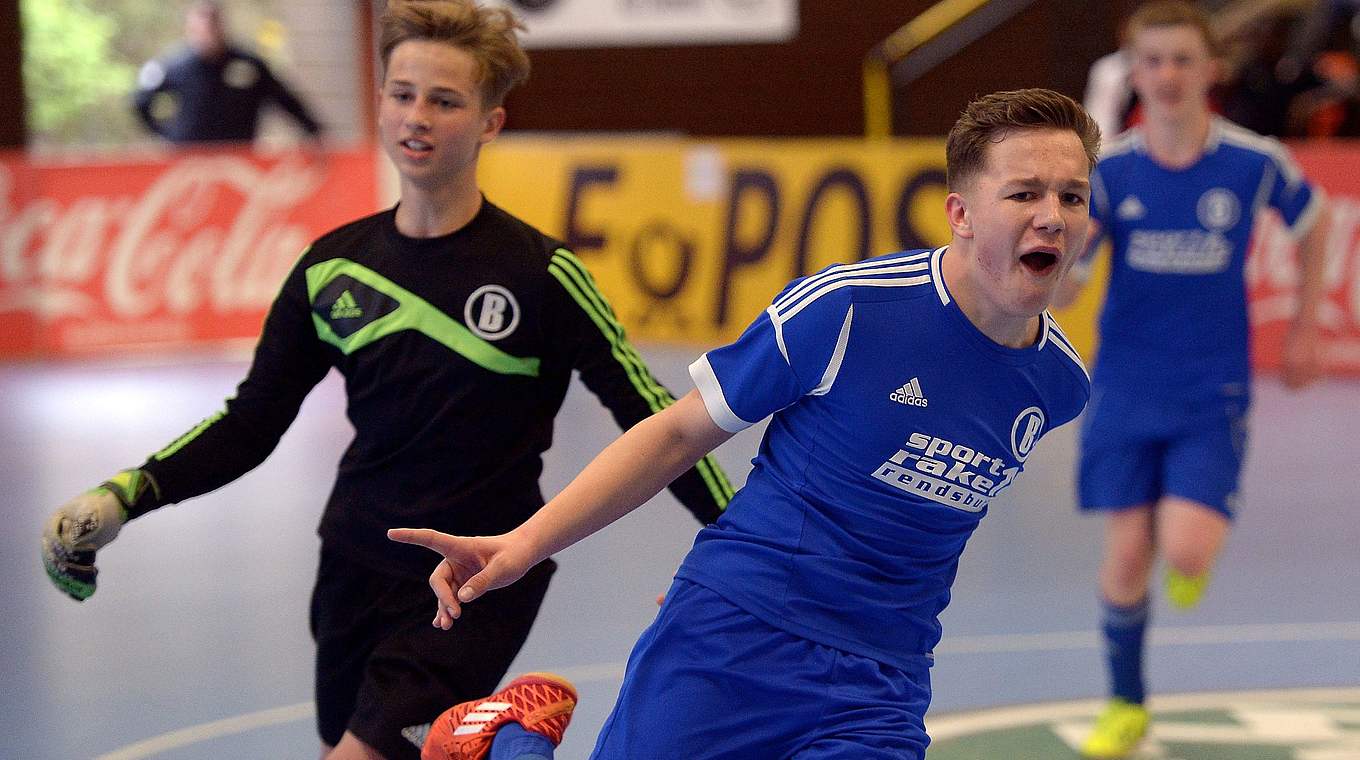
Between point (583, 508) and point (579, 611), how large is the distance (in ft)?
11.4

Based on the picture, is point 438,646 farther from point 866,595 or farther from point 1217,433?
point 1217,433

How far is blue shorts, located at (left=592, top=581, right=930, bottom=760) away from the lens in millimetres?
2678

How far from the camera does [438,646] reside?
10.7 feet

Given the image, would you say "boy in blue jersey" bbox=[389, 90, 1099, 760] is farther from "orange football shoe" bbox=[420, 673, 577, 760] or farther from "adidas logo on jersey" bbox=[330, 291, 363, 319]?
"adidas logo on jersey" bbox=[330, 291, 363, 319]

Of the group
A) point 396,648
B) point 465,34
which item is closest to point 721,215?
point 465,34

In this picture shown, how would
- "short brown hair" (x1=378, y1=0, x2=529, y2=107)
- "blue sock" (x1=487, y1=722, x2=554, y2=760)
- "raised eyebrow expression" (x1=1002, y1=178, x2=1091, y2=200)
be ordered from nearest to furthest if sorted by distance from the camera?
"raised eyebrow expression" (x1=1002, y1=178, x2=1091, y2=200)
"blue sock" (x1=487, y1=722, x2=554, y2=760)
"short brown hair" (x1=378, y1=0, x2=529, y2=107)

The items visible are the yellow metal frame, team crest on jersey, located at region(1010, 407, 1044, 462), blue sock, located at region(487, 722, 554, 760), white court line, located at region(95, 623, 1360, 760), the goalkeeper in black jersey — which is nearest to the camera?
team crest on jersey, located at region(1010, 407, 1044, 462)

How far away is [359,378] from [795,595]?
1107 mm

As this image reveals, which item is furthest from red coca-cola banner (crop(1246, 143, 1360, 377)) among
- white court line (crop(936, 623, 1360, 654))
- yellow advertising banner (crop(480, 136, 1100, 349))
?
white court line (crop(936, 623, 1360, 654))

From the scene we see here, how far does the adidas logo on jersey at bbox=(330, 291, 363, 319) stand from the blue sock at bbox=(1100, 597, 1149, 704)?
243 cm

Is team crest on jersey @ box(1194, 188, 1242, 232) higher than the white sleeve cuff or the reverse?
higher

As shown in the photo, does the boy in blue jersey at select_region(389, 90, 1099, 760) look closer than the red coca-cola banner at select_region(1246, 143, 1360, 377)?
Yes

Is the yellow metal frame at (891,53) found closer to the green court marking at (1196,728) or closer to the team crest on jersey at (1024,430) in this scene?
the green court marking at (1196,728)

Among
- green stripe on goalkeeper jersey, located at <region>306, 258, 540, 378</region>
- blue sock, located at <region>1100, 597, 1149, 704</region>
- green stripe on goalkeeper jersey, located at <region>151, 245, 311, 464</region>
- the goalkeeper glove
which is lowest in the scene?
blue sock, located at <region>1100, 597, 1149, 704</region>
